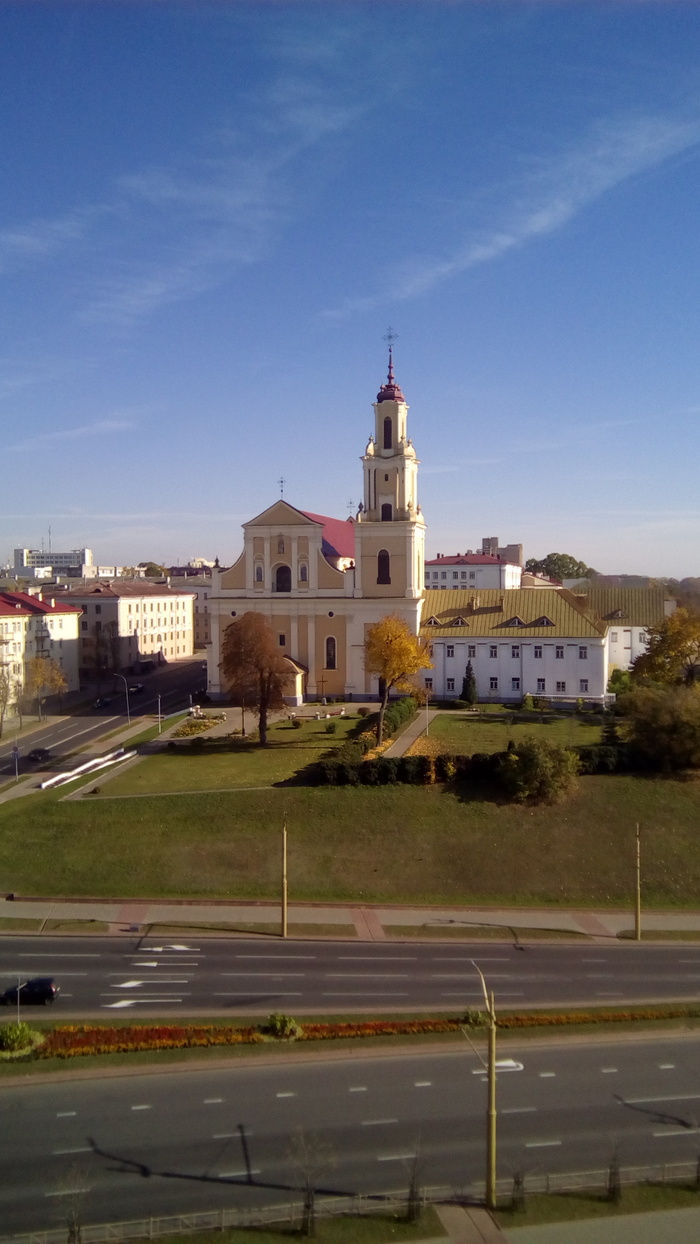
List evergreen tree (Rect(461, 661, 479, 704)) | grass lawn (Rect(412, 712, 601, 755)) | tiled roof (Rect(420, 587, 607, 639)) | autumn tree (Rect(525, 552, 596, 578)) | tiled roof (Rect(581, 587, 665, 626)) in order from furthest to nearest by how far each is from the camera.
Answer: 1. autumn tree (Rect(525, 552, 596, 578))
2. tiled roof (Rect(581, 587, 665, 626))
3. tiled roof (Rect(420, 587, 607, 639))
4. evergreen tree (Rect(461, 661, 479, 704))
5. grass lawn (Rect(412, 712, 601, 755))

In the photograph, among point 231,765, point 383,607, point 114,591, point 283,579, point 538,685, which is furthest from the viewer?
point 114,591

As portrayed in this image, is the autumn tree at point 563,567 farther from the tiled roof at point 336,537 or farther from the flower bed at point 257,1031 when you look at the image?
the flower bed at point 257,1031

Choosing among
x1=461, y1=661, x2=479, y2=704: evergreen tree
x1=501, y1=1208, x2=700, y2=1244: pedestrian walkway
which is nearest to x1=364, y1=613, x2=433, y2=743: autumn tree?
x1=461, y1=661, x2=479, y2=704: evergreen tree

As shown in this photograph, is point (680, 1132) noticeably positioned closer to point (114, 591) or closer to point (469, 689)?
point (469, 689)

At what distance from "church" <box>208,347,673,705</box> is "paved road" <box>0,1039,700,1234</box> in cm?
3998

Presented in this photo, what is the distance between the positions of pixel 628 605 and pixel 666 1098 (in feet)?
175

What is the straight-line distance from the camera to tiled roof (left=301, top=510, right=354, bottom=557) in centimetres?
6581

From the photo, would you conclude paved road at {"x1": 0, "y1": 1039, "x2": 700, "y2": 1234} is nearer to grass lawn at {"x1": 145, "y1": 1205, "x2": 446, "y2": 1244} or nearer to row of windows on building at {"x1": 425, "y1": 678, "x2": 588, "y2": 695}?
grass lawn at {"x1": 145, "y1": 1205, "x2": 446, "y2": 1244}

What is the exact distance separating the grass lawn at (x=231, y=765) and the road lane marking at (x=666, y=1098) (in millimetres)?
24687

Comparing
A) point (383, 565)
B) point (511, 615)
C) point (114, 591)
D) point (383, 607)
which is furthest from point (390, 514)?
point (114, 591)

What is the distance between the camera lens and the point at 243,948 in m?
29.7

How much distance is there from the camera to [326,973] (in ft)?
90.5

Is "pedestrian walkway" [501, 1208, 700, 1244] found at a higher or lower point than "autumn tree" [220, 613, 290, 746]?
lower

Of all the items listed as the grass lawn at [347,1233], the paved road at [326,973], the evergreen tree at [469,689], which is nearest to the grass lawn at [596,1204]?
the grass lawn at [347,1233]
